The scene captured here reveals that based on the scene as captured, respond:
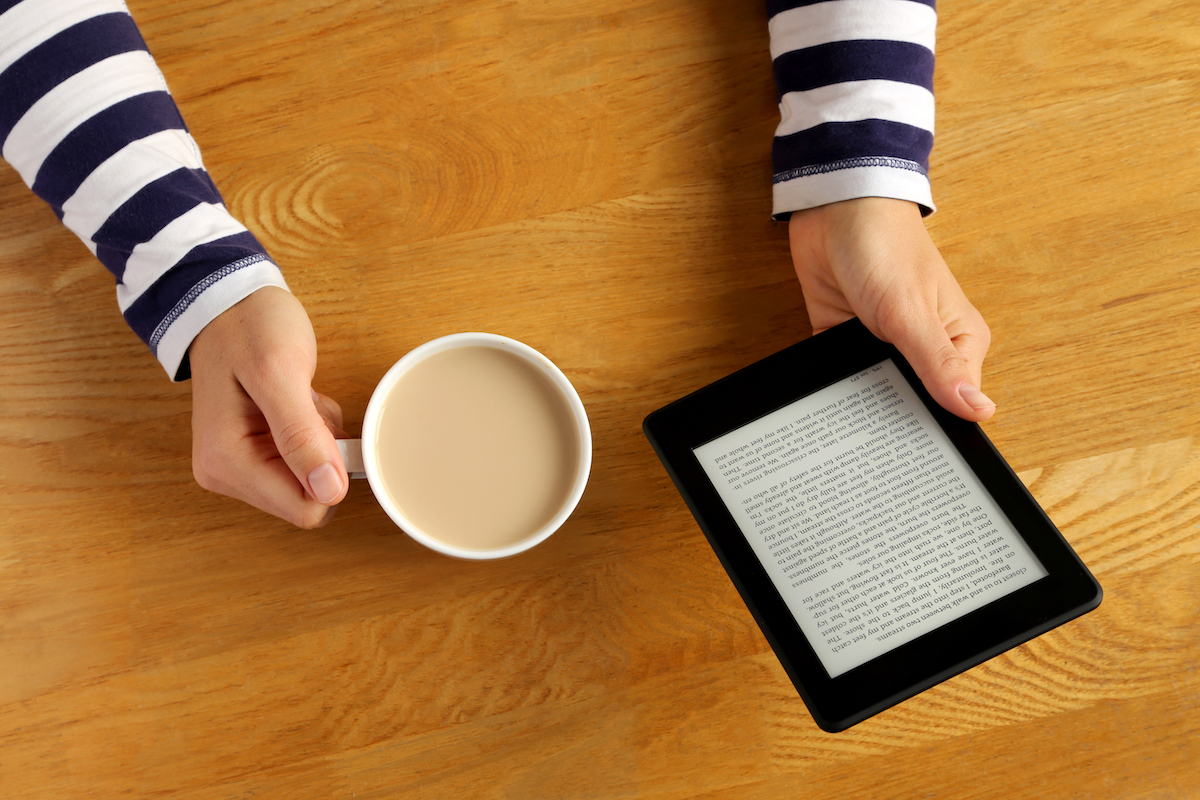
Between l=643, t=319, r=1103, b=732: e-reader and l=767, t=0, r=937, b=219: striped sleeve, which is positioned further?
l=767, t=0, r=937, b=219: striped sleeve

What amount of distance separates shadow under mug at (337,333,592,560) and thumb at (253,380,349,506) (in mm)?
15

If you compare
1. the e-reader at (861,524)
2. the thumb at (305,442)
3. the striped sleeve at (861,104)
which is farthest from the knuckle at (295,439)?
the striped sleeve at (861,104)

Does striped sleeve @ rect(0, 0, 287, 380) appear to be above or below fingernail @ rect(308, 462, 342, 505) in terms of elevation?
above

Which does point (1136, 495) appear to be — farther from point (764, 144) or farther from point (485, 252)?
point (485, 252)

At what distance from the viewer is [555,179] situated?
0.63 m

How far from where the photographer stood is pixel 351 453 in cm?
52

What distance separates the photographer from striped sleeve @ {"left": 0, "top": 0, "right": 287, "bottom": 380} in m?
0.55

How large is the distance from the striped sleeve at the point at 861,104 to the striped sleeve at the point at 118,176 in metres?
0.47

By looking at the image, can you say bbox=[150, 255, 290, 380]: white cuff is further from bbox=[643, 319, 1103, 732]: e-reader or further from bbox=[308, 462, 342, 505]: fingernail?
bbox=[643, 319, 1103, 732]: e-reader

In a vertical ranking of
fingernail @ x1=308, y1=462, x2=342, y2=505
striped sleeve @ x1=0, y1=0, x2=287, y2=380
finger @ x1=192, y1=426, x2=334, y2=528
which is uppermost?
striped sleeve @ x1=0, y1=0, x2=287, y2=380

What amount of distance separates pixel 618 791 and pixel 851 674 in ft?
0.71

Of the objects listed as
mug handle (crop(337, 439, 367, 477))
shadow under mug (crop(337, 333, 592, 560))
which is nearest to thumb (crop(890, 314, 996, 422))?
shadow under mug (crop(337, 333, 592, 560))

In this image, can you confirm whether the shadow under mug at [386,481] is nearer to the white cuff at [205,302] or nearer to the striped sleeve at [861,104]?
the white cuff at [205,302]

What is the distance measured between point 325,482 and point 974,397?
0.47 metres
